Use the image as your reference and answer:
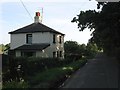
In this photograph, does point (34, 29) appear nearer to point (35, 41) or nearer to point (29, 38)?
point (29, 38)

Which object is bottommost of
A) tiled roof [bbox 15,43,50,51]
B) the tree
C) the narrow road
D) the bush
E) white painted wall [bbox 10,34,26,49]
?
the narrow road

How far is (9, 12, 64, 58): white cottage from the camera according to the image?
44.5 meters

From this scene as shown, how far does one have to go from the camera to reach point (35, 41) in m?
46.5

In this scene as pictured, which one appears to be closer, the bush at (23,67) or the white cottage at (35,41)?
the bush at (23,67)

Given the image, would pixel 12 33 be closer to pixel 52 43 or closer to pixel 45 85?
pixel 52 43

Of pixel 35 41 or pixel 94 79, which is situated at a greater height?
pixel 35 41

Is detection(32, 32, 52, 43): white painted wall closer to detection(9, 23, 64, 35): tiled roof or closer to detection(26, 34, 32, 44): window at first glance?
detection(9, 23, 64, 35): tiled roof

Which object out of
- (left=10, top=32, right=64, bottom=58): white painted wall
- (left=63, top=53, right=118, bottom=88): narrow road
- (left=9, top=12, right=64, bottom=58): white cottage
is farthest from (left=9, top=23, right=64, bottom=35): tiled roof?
(left=63, top=53, right=118, bottom=88): narrow road

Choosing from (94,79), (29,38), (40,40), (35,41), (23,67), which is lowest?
(94,79)

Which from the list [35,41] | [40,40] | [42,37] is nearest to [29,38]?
[35,41]

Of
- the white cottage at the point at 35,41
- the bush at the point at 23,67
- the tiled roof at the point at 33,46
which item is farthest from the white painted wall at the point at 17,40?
the bush at the point at 23,67

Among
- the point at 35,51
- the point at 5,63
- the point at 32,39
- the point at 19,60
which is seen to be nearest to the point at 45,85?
the point at 5,63

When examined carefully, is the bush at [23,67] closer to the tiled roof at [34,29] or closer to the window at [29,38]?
the tiled roof at [34,29]

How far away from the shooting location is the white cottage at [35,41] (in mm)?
44531
